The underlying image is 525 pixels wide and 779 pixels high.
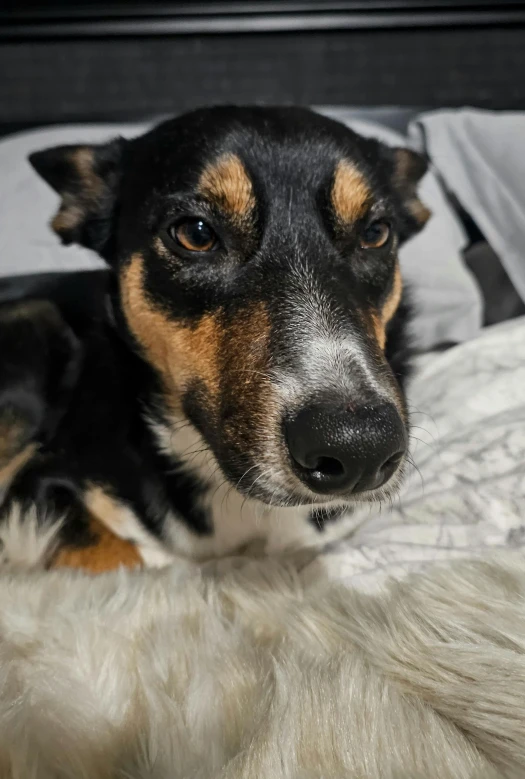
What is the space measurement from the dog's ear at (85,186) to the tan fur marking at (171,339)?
0.21 m

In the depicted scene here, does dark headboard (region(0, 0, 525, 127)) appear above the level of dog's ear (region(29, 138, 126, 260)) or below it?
above

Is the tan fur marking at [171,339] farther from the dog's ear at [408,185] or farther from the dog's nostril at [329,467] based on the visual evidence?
the dog's ear at [408,185]

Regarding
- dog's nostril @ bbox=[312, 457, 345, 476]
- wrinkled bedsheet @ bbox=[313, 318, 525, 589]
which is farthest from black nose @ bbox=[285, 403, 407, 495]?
wrinkled bedsheet @ bbox=[313, 318, 525, 589]

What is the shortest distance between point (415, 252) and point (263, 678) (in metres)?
1.47

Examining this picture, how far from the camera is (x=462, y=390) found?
1.45 metres

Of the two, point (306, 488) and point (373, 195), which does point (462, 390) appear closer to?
point (373, 195)

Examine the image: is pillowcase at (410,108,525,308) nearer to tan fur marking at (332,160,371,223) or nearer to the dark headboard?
the dark headboard

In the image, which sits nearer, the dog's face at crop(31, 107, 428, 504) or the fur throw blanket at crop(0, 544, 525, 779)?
the fur throw blanket at crop(0, 544, 525, 779)

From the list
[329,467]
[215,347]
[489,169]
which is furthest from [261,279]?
[489,169]

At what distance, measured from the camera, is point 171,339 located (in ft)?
3.57

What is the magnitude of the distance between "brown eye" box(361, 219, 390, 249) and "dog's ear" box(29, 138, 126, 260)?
0.58 m

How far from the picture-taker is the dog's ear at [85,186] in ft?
4.35

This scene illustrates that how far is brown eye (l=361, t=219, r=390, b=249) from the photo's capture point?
→ 1.13 meters

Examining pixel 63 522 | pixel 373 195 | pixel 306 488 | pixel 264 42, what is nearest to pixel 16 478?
pixel 63 522
